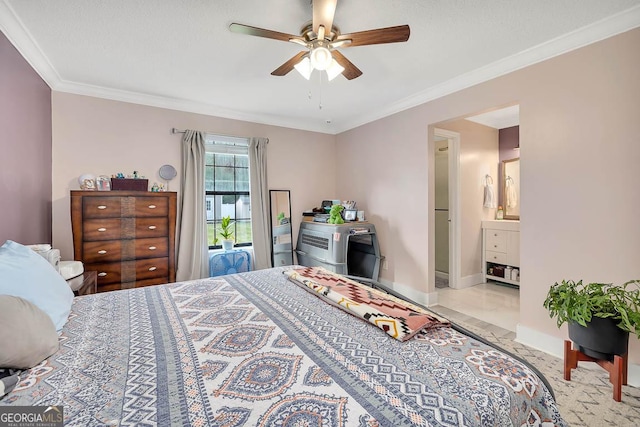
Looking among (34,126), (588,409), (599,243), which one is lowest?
(588,409)

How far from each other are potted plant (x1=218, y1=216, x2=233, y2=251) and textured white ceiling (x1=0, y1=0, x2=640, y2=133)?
1.56 m

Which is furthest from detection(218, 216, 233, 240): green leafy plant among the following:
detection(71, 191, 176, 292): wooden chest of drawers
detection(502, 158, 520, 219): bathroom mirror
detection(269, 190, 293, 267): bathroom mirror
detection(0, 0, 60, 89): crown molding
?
detection(502, 158, 520, 219): bathroom mirror

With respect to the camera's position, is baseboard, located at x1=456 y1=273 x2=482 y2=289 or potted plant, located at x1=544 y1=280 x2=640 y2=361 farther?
baseboard, located at x1=456 y1=273 x2=482 y2=289

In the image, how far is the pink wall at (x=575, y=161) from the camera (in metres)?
1.98

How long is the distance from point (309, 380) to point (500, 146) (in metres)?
4.91

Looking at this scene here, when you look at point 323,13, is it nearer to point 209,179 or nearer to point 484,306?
point 209,179

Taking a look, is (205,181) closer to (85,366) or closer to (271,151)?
(271,151)

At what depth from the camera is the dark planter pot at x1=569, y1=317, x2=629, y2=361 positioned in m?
1.79

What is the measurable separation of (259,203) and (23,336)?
3.07m

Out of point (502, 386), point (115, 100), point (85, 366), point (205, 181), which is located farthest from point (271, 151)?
point (502, 386)

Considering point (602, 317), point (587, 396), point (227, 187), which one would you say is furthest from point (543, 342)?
point (227, 187)

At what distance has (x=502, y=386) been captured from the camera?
0.87 m

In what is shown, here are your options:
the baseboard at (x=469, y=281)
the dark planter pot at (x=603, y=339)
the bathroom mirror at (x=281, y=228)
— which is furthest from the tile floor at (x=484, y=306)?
the bathroom mirror at (x=281, y=228)

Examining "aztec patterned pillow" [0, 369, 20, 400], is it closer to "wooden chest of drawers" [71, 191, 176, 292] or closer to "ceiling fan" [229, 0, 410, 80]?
"ceiling fan" [229, 0, 410, 80]
